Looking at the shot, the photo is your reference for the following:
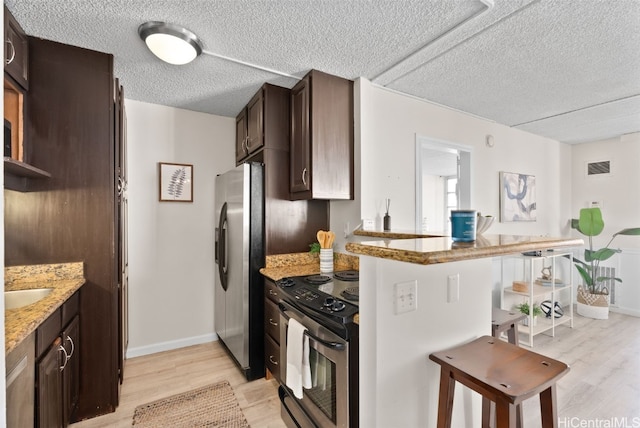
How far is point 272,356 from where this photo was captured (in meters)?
2.34

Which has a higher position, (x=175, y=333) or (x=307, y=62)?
(x=307, y=62)

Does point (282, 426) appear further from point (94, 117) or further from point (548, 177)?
point (548, 177)

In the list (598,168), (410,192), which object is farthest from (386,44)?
(598,168)

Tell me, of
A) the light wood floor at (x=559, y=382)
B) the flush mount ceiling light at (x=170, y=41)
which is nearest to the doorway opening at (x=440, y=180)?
the light wood floor at (x=559, y=382)

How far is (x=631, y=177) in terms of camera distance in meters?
4.14

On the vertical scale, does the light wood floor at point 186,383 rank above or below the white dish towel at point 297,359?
below

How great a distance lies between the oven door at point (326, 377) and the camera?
1.41 m

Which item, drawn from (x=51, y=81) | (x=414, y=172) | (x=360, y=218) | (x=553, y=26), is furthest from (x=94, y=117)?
(x=553, y=26)

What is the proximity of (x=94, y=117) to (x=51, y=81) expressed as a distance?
305 millimetres

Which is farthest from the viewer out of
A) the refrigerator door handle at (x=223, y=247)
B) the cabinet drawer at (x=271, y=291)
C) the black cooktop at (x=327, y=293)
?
the refrigerator door handle at (x=223, y=247)

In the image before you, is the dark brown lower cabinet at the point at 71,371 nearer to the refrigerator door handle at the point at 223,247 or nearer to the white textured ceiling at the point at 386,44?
the refrigerator door handle at the point at 223,247

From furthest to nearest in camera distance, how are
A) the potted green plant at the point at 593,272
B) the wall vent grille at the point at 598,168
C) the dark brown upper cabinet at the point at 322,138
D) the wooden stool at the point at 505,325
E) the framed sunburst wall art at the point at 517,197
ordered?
the wall vent grille at the point at 598,168, the potted green plant at the point at 593,272, the framed sunburst wall art at the point at 517,197, the dark brown upper cabinet at the point at 322,138, the wooden stool at the point at 505,325

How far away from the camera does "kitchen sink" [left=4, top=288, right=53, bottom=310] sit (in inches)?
66.0

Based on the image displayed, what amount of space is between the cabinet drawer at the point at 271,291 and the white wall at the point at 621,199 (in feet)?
16.0
